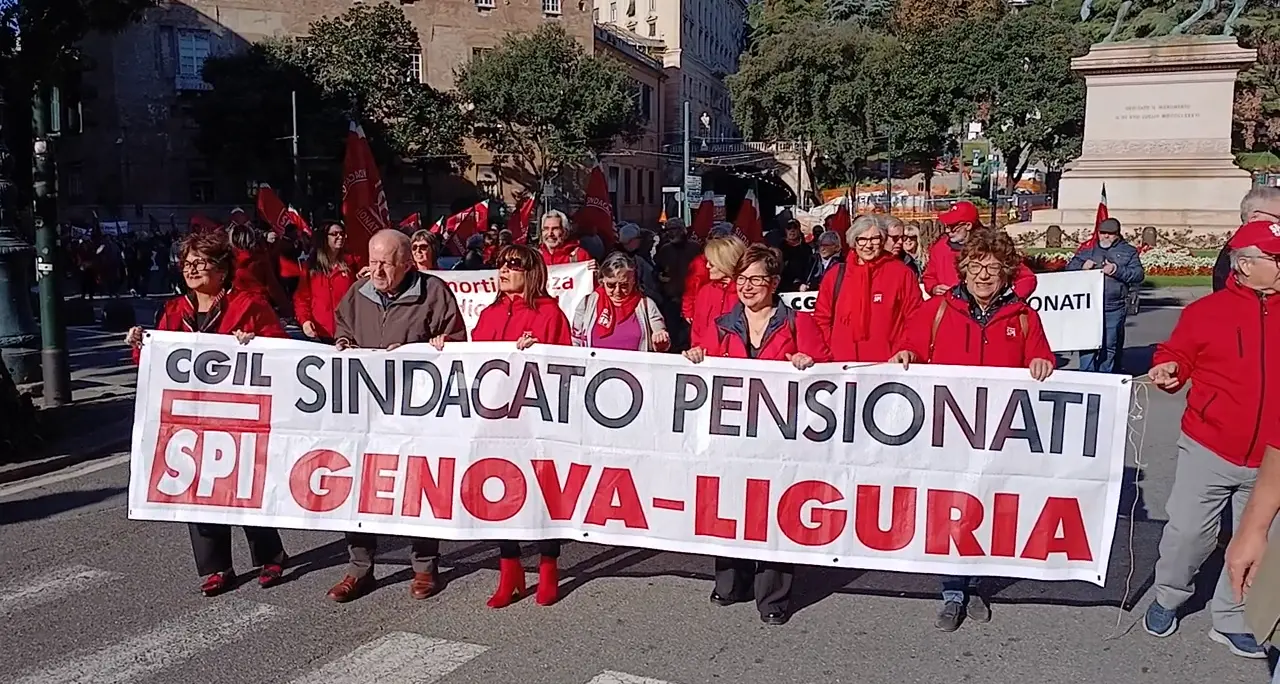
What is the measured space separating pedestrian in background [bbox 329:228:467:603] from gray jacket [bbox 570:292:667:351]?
103 centimetres

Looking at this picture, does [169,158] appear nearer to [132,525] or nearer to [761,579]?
[132,525]

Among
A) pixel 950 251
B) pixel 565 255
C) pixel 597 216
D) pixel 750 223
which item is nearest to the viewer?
pixel 950 251

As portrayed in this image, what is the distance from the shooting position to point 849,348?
6.38m

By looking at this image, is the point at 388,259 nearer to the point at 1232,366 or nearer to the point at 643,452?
the point at 643,452

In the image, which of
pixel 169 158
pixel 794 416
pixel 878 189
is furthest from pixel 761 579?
pixel 878 189

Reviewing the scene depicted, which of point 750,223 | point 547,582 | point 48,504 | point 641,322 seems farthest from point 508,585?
point 750,223

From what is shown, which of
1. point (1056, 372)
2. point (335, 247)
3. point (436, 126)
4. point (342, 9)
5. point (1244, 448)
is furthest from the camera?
point (342, 9)

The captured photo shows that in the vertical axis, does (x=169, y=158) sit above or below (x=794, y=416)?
above

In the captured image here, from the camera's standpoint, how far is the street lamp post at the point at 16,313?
11.2 metres

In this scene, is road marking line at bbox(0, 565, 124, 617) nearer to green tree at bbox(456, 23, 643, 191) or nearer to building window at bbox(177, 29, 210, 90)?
green tree at bbox(456, 23, 643, 191)

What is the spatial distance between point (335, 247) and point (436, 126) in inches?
1586

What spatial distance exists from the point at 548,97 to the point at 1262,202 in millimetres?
46906

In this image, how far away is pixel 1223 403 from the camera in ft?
14.3

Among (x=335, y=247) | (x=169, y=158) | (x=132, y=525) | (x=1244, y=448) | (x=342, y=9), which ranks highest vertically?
(x=342, y=9)
